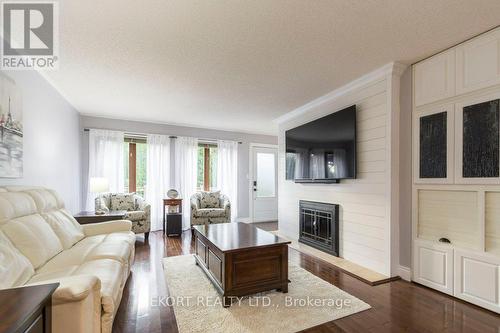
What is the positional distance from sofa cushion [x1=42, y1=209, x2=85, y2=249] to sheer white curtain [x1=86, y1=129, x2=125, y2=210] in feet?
7.26

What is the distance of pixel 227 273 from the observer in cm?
217

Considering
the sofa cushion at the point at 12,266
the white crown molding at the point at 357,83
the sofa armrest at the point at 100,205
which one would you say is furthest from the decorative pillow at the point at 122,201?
the white crown molding at the point at 357,83

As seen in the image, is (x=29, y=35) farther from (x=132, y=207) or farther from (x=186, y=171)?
(x=186, y=171)

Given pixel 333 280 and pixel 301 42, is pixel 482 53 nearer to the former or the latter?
pixel 301 42

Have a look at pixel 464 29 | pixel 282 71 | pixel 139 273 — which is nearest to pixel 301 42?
pixel 282 71

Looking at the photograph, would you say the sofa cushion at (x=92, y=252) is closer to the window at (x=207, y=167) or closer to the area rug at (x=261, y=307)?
the area rug at (x=261, y=307)

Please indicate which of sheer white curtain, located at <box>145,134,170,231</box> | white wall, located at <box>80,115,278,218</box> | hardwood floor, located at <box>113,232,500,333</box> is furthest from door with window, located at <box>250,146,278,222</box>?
hardwood floor, located at <box>113,232,500,333</box>

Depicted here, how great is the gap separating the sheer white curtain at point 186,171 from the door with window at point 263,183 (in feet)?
5.22

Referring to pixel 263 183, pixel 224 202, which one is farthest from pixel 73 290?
pixel 263 183

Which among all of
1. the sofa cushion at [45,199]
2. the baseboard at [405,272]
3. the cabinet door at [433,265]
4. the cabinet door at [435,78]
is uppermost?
the cabinet door at [435,78]

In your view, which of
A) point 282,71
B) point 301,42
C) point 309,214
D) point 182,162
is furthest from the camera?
point 182,162

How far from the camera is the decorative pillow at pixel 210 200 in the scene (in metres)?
5.33

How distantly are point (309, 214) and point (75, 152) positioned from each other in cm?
436

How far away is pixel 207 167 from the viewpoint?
6016 millimetres
